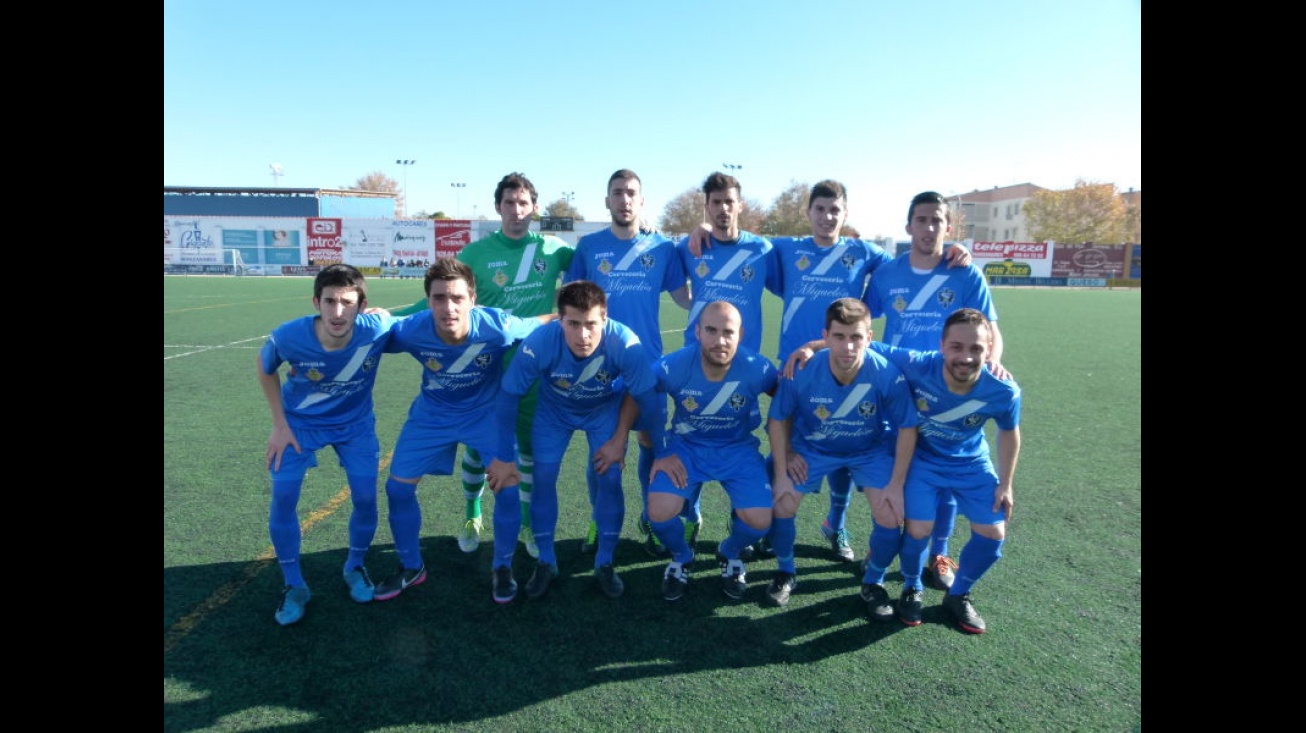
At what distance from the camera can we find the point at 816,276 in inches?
154

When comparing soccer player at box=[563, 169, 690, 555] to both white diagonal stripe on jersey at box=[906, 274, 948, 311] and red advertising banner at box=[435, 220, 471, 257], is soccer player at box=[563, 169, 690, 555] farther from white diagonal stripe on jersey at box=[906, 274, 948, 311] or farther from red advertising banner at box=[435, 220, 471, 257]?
red advertising banner at box=[435, 220, 471, 257]

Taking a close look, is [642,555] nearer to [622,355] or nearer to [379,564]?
[622,355]

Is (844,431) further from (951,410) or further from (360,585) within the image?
(360,585)

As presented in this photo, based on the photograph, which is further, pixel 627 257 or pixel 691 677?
pixel 627 257

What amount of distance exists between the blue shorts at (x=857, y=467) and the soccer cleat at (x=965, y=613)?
0.63 m

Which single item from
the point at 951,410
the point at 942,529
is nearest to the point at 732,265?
the point at 951,410

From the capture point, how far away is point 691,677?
8.54 ft

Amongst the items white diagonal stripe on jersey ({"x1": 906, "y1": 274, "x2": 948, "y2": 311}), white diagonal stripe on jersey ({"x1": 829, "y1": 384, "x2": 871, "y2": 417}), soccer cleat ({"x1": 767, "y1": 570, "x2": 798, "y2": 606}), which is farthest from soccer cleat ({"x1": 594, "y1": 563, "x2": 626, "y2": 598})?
white diagonal stripe on jersey ({"x1": 906, "y1": 274, "x2": 948, "y2": 311})

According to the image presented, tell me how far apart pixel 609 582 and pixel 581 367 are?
111 cm

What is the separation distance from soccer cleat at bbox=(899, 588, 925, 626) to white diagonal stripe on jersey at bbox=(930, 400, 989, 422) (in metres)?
0.85
